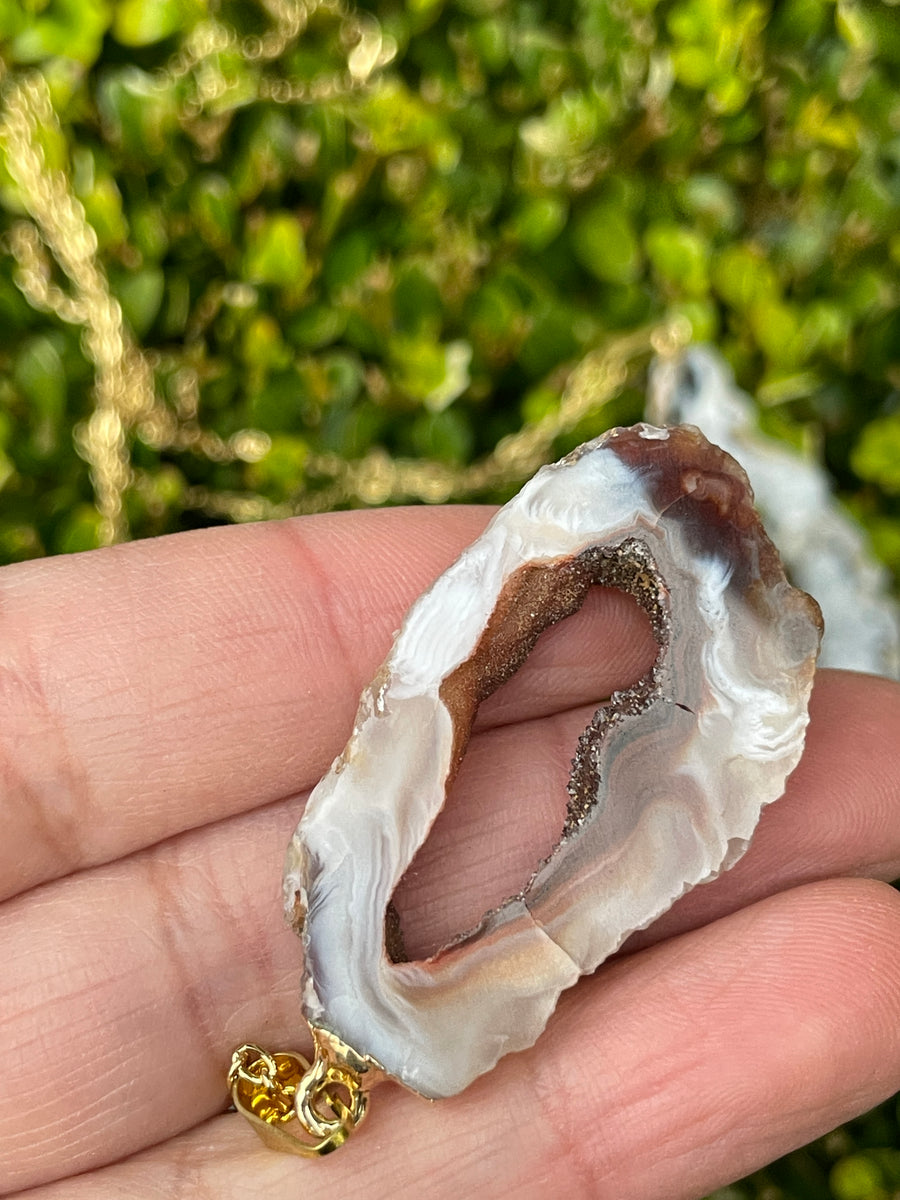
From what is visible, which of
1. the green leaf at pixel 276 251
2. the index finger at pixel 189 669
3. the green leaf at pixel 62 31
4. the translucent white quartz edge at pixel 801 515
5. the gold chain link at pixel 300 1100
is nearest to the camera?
the gold chain link at pixel 300 1100

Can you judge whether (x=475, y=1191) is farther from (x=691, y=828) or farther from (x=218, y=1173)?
(x=691, y=828)

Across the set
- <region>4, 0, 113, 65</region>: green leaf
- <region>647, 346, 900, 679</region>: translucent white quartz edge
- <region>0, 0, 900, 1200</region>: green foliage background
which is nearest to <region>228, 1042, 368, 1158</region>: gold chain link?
<region>0, 0, 900, 1200</region>: green foliage background

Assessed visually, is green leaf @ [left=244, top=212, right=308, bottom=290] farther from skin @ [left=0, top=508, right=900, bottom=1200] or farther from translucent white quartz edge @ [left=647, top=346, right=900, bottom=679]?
translucent white quartz edge @ [left=647, top=346, right=900, bottom=679]

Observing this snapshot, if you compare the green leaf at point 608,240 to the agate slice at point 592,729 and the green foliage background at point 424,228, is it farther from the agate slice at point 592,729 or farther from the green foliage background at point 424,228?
the agate slice at point 592,729

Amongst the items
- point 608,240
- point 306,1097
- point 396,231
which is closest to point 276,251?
point 396,231

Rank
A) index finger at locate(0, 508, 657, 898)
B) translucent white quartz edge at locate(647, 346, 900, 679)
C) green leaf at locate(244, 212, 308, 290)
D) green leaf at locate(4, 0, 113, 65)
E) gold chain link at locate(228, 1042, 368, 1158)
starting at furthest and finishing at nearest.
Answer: translucent white quartz edge at locate(647, 346, 900, 679) → green leaf at locate(244, 212, 308, 290) → green leaf at locate(4, 0, 113, 65) → index finger at locate(0, 508, 657, 898) → gold chain link at locate(228, 1042, 368, 1158)

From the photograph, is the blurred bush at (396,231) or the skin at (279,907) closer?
the skin at (279,907)

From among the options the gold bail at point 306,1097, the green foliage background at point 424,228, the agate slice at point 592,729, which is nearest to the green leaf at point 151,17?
the green foliage background at point 424,228
